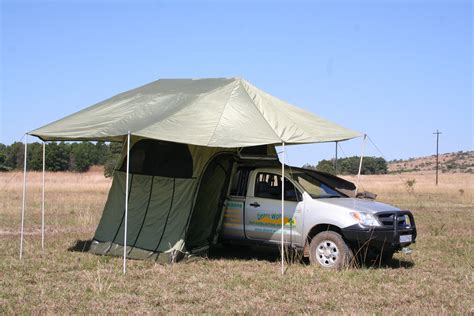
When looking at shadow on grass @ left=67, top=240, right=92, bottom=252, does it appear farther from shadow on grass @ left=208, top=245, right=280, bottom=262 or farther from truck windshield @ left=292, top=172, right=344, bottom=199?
truck windshield @ left=292, top=172, right=344, bottom=199

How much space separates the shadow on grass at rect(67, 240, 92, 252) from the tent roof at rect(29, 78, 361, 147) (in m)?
2.29

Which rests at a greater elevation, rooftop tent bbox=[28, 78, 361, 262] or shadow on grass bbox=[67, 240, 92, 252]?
rooftop tent bbox=[28, 78, 361, 262]

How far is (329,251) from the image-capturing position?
1090cm

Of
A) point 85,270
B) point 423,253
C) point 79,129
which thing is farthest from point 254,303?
point 423,253

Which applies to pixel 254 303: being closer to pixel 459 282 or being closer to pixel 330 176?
pixel 459 282

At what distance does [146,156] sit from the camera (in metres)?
12.5

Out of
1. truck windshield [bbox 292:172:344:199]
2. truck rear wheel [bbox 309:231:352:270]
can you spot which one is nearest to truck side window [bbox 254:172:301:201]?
truck windshield [bbox 292:172:344:199]

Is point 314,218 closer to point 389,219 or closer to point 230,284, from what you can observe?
point 389,219

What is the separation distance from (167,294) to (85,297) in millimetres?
1063

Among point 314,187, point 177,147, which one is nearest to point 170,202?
point 177,147

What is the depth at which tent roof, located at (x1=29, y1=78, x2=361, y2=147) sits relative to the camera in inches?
417

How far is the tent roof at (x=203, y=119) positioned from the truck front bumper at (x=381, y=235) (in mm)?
1636

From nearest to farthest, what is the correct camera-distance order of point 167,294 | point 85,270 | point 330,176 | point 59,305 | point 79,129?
1. point 59,305
2. point 167,294
3. point 85,270
4. point 79,129
5. point 330,176

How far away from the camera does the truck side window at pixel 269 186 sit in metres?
11.6
